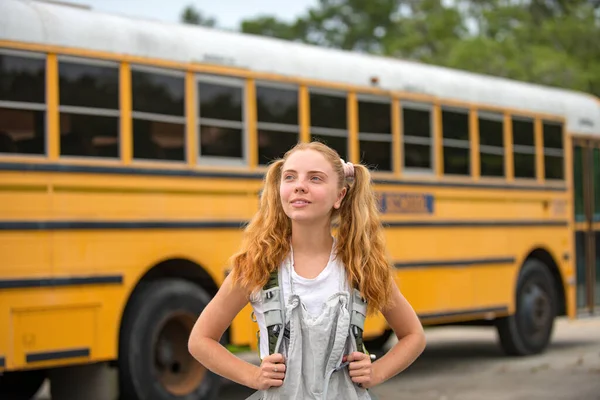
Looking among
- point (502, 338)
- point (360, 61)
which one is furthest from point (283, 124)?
point (502, 338)

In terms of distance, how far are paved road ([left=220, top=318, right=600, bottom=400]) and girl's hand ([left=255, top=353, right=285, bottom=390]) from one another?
6574 millimetres

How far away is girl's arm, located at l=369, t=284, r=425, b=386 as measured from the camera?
334 centimetres

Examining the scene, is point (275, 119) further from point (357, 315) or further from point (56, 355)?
point (357, 315)

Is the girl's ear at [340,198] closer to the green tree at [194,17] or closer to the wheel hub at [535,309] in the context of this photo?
the wheel hub at [535,309]

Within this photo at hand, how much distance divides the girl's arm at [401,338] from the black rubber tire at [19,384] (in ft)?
19.4

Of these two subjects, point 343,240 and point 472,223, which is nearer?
point 343,240

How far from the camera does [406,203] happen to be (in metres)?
10.8

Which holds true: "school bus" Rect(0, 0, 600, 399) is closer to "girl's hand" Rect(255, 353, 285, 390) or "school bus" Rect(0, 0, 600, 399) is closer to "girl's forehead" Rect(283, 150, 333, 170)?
"girl's forehead" Rect(283, 150, 333, 170)

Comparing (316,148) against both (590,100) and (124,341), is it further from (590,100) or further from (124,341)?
(590,100)

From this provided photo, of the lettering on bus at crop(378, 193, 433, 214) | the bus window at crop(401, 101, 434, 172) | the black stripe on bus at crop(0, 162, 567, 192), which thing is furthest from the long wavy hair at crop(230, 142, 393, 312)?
the bus window at crop(401, 101, 434, 172)

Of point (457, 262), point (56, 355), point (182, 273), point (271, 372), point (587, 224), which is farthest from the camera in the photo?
point (587, 224)

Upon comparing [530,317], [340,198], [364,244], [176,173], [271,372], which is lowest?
[530,317]

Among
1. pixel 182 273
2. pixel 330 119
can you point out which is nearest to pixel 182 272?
pixel 182 273

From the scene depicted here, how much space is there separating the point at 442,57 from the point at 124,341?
2549 centimetres
